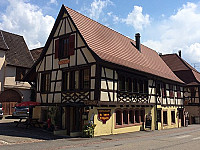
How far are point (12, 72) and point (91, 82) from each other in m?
16.6

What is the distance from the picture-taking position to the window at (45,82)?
19062mm

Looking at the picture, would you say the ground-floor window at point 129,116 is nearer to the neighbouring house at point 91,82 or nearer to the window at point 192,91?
the neighbouring house at point 91,82

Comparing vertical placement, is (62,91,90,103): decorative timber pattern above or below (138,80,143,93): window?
below

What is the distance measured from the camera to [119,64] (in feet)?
53.0

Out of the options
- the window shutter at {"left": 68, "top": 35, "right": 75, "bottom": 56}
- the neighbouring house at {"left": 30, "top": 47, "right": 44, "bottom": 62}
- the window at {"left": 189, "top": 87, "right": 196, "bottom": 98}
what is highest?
the neighbouring house at {"left": 30, "top": 47, "right": 44, "bottom": 62}

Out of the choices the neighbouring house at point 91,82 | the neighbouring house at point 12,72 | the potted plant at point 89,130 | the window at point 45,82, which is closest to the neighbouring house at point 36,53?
the neighbouring house at point 12,72

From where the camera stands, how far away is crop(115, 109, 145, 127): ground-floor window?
17484mm

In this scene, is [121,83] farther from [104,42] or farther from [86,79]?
[104,42]

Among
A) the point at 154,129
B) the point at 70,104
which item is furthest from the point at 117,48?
the point at 154,129

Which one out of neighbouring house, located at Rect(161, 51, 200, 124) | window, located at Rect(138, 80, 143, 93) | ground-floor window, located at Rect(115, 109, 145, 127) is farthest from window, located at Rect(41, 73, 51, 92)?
neighbouring house, located at Rect(161, 51, 200, 124)

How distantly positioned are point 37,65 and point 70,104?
266 inches

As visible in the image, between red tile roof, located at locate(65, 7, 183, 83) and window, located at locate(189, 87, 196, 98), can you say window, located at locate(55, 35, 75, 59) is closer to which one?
red tile roof, located at locate(65, 7, 183, 83)

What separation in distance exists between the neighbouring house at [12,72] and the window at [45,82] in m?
8.04

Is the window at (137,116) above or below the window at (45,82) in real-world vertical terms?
below
